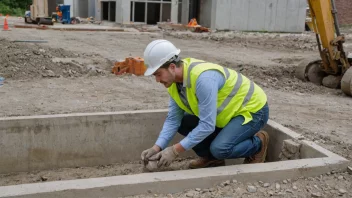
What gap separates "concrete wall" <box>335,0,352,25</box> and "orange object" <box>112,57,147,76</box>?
21.1 metres

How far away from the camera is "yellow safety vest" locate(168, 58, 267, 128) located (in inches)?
139

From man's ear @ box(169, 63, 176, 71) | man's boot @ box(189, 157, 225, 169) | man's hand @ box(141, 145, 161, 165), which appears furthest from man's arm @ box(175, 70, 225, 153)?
man's boot @ box(189, 157, 225, 169)

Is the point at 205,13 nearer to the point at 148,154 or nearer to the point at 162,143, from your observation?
the point at 162,143

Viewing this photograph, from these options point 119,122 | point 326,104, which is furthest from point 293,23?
point 119,122

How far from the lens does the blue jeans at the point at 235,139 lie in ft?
12.2

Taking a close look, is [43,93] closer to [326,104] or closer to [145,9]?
[326,104]

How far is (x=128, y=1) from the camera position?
74.0 ft

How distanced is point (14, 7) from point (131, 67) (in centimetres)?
3353

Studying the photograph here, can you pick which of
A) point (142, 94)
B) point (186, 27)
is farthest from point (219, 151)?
point (186, 27)

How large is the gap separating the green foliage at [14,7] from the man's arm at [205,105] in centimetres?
3615

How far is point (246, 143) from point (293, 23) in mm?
20684

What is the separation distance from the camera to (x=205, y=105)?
11.1 feet

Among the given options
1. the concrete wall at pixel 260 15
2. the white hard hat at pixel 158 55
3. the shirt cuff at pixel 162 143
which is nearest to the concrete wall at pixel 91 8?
the concrete wall at pixel 260 15

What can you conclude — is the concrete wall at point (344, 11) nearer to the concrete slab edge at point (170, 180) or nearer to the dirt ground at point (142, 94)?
the dirt ground at point (142, 94)
